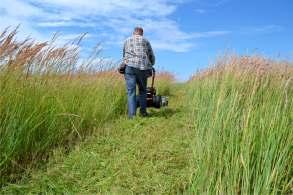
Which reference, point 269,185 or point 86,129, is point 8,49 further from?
point 269,185

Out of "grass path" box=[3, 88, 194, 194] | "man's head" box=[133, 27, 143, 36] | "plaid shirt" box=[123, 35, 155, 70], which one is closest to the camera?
"grass path" box=[3, 88, 194, 194]

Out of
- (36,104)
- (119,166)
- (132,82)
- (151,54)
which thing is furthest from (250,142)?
(151,54)

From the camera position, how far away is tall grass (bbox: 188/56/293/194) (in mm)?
4621

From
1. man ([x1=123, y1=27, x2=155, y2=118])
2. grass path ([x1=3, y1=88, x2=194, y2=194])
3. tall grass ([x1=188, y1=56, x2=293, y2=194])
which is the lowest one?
grass path ([x1=3, y1=88, x2=194, y2=194])

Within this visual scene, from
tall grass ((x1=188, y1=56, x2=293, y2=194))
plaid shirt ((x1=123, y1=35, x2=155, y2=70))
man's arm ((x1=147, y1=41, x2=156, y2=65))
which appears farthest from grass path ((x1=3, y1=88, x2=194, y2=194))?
man's arm ((x1=147, y1=41, x2=156, y2=65))

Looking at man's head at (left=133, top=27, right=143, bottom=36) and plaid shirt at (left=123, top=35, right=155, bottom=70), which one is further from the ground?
man's head at (left=133, top=27, right=143, bottom=36)

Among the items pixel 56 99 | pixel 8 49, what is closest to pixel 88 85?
pixel 56 99

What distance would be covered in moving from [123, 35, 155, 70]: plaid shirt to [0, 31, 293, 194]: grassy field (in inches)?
84.3

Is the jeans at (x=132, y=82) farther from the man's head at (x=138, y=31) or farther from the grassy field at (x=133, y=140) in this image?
the grassy field at (x=133, y=140)

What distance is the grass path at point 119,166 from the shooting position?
566 centimetres

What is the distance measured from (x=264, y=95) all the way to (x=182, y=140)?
2815 millimetres

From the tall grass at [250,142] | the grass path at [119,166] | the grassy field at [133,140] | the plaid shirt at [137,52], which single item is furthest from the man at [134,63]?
the tall grass at [250,142]

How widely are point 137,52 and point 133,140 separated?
3.36 meters

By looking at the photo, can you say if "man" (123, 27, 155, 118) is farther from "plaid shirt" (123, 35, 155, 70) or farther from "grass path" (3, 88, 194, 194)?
"grass path" (3, 88, 194, 194)
